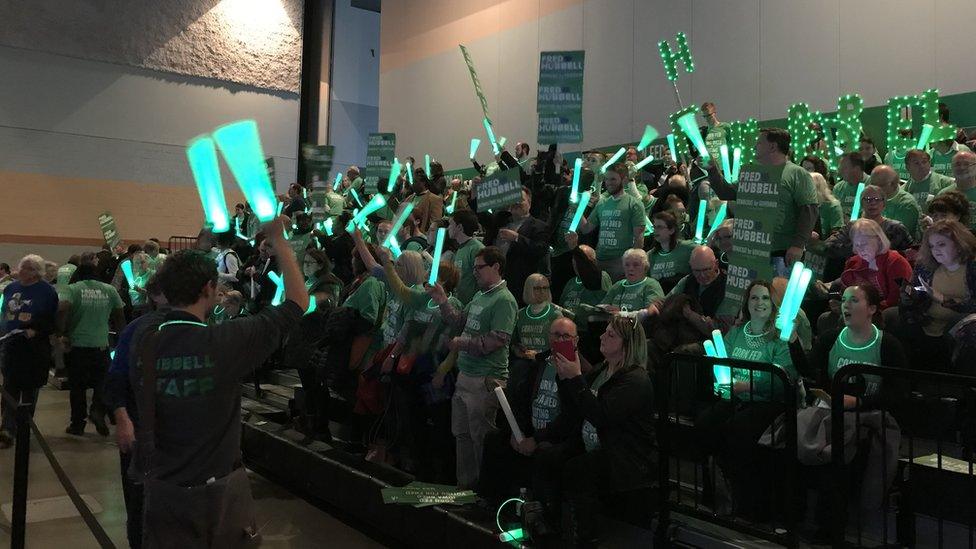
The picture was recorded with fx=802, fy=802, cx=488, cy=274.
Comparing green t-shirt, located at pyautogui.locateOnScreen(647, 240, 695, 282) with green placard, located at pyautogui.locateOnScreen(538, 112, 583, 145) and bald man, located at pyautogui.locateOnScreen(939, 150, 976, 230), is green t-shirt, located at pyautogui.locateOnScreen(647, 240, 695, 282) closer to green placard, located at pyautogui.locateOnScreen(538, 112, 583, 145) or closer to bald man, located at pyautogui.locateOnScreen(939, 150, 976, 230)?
green placard, located at pyautogui.locateOnScreen(538, 112, 583, 145)

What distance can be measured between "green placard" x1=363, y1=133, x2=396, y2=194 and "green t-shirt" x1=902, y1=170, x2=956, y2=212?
17.9ft

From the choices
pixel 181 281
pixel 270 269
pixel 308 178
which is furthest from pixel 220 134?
pixel 308 178

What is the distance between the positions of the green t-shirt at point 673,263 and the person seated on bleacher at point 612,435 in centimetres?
177

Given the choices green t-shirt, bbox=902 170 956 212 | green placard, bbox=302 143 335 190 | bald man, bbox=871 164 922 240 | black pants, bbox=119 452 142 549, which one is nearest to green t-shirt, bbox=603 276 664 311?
bald man, bbox=871 164 922 240

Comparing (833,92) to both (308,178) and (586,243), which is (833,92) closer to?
(586,243)

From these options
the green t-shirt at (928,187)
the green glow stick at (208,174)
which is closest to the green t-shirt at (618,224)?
the green t-shirt at (928,187)

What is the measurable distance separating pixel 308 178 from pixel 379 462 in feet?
50.9

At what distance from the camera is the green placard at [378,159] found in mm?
9344

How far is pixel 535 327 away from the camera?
17.3 ft

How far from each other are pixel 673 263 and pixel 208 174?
401 cm

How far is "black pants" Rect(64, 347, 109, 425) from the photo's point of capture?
8.27 meters

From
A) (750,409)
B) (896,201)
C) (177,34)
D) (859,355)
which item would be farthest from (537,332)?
(177,34)

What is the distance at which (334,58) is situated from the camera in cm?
2219

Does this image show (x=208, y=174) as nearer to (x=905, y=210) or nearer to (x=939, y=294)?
(x=939, y=294)
